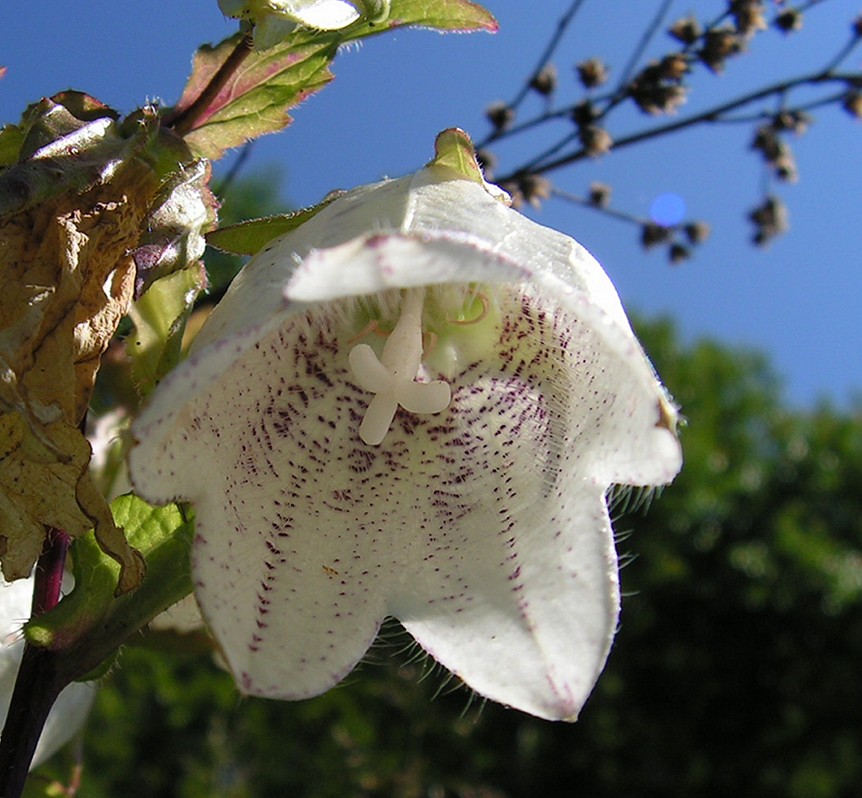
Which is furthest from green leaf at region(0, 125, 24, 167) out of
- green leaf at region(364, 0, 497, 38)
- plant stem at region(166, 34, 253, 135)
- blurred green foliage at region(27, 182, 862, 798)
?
blurred green foliage at region(27, 182, 862, 798)

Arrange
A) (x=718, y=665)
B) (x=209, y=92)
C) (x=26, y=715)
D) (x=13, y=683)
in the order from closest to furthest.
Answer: (x=26, y=715)
(x=209, y=92)
(x=13, y=683)
(x=718, y=665)

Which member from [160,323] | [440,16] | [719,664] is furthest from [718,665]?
[160,323]

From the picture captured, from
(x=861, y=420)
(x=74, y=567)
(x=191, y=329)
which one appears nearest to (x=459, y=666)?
(x=74, y=567)

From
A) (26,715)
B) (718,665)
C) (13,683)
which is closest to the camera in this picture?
(26,715)

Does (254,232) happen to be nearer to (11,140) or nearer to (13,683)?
(11,140)

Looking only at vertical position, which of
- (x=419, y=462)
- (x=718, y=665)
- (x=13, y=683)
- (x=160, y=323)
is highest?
(x=160, y=323)

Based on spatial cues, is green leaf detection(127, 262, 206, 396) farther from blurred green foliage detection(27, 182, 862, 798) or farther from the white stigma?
blurred green foliage detection(27, 182, 862, 798)
